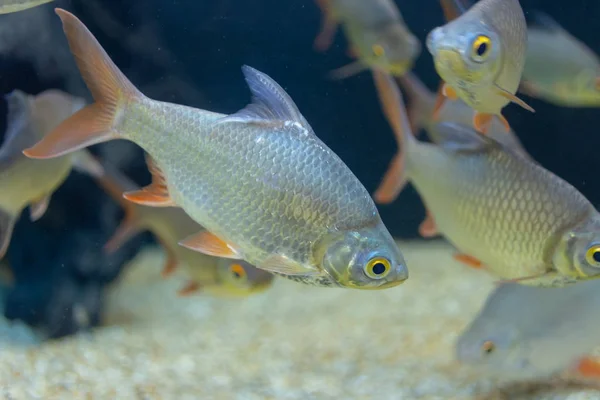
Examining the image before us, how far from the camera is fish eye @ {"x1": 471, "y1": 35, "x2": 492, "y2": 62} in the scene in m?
1.84

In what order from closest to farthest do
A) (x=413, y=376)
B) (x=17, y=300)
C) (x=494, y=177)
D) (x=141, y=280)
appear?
(x=494, y=177) < (x=413, y=376) < (x=17, y=300) < (x=141, y=280)

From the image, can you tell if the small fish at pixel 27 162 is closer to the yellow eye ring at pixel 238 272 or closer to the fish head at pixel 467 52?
the yellow eye ring at pixel 238 272

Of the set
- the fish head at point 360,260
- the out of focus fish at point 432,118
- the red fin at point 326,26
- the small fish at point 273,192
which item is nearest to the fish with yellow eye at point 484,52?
the out of focus fish at point 432,118

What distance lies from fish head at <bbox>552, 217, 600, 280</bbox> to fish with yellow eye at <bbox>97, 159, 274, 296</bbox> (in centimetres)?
164

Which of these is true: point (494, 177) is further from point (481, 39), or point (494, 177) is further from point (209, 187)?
point (209, 187)

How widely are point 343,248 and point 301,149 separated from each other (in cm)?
31

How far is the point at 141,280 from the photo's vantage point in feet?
22.1

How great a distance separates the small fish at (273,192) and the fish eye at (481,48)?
0.55m

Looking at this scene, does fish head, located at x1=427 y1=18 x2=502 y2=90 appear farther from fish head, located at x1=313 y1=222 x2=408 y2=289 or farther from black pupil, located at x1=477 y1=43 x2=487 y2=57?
fish head, located at x1=313 y1=222 x2=408 y2=289

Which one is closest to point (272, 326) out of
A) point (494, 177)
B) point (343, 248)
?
point (494, 177)

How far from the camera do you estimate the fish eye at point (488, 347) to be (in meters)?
2.74

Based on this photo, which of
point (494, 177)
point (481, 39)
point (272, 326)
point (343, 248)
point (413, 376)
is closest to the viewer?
point (343, 248)

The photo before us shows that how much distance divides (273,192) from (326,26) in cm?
184

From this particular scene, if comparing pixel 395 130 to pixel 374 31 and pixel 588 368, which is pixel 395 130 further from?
pixel 588 368
